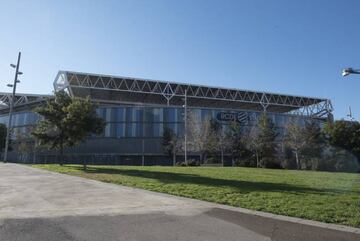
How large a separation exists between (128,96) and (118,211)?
79939mm

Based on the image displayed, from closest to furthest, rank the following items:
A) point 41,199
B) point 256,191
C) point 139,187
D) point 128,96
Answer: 1. point 41,199
2. point 256,191
3. point 139,187
4. point 128,96

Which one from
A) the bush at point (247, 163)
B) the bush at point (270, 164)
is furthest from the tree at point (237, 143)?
the bush at point (270, 164)

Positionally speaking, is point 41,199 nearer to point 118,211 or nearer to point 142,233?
point 118,211

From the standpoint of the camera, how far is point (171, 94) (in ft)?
286

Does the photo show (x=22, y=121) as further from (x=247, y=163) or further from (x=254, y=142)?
(x=247, y=163)

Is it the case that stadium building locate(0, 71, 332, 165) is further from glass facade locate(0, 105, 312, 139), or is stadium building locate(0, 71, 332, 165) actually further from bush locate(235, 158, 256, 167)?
bush locate(235, 158, 256, 167)

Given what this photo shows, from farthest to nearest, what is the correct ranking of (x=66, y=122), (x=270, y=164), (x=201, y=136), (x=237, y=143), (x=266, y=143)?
(x=201, y=136) → (x=237, y=143) → (x=266, y=143) → (x=270, y=164) → (x=66, y=122)

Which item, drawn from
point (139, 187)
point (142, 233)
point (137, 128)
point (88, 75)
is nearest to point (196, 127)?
point (137, 128)

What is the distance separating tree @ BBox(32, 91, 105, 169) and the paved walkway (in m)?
17.9

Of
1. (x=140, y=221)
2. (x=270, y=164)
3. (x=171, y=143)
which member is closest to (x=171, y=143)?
(x=171, y=143)

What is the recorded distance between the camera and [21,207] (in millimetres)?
10500

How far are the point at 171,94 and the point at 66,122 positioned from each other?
5761 centimetres

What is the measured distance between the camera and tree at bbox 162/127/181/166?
206 feet

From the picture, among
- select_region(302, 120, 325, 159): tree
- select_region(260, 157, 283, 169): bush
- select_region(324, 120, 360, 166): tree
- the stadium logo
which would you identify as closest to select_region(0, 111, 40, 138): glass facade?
the stadium logo
